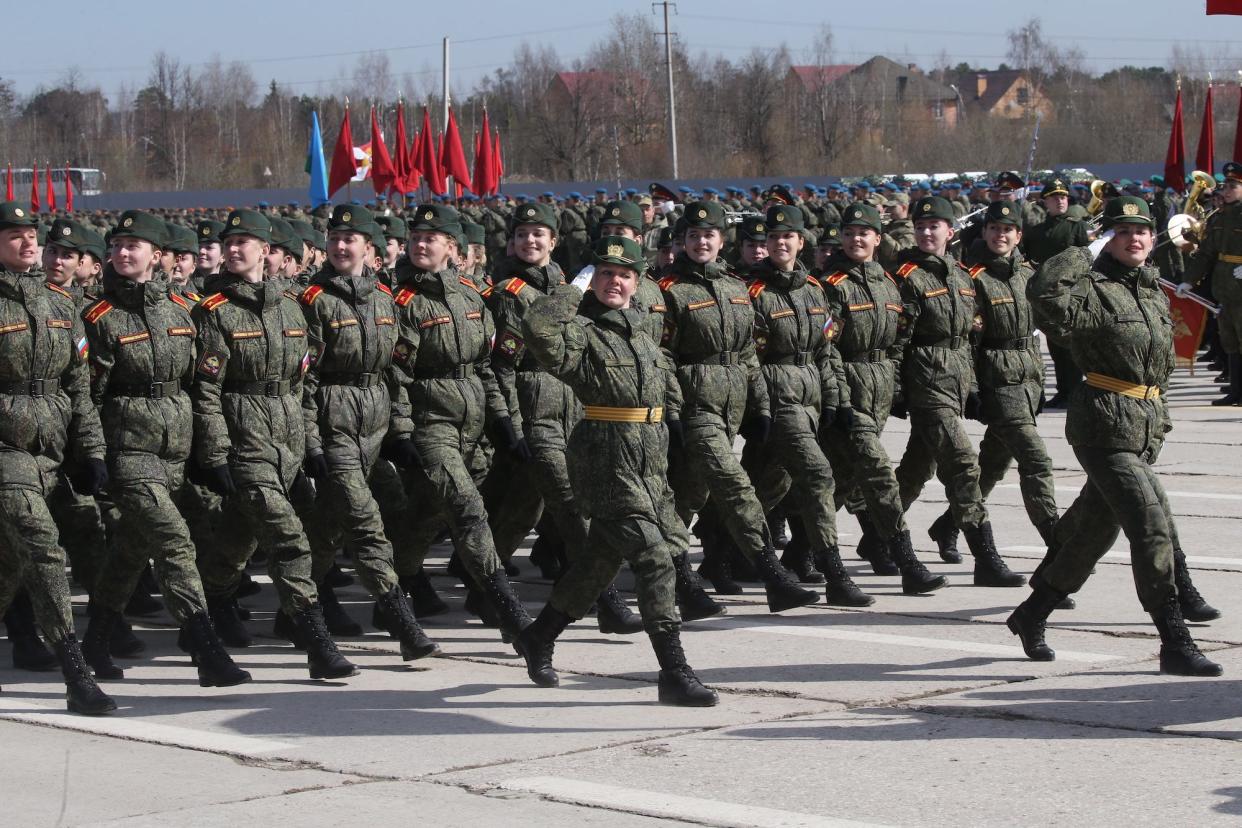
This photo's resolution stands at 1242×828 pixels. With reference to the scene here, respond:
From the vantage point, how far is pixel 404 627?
8.18 meters

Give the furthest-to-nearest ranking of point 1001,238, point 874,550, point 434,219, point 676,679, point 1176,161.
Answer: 1. point 1176,161
2. point 874,550
3. point 1001,238
4. point 434,219
5. point 676,679

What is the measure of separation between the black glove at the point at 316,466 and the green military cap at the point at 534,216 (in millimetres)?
1904

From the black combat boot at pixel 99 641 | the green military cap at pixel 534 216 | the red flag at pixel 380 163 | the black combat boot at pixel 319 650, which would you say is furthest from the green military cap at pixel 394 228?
the red flag at pixel 380 163

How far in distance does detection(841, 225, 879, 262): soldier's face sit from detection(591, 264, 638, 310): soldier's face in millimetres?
2857

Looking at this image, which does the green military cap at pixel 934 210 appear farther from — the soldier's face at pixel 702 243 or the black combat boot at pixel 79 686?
the black combat boot at pixel 79 686

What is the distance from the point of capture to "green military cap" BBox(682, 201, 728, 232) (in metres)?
9.60

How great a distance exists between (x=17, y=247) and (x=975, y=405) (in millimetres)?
4899

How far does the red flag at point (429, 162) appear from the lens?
107ft

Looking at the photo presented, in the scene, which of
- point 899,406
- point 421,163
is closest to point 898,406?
point 899,406

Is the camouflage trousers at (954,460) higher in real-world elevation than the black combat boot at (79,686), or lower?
higher

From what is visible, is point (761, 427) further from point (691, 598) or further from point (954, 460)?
point (954, 460)

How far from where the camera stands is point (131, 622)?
9.55 metres

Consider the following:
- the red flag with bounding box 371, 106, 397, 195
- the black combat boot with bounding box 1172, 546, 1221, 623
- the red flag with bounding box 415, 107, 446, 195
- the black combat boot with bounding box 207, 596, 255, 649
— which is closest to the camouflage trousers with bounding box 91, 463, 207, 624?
the black combat boot with bounding box 207, 596, 255, 649

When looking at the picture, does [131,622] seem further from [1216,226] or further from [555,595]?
[1216,226]
